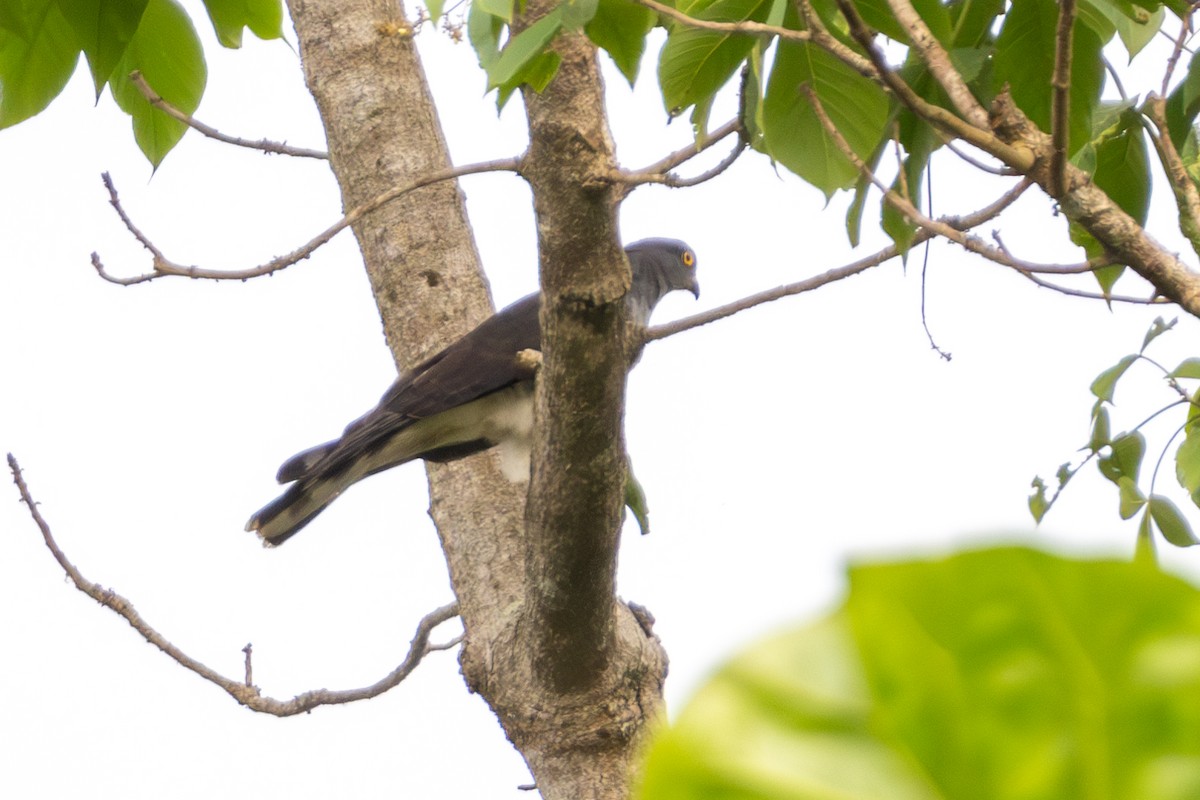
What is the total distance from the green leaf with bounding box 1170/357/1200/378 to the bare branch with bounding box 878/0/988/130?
1.22 meters

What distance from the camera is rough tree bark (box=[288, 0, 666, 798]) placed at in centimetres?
194

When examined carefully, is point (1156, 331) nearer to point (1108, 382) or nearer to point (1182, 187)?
point (1108, 382)

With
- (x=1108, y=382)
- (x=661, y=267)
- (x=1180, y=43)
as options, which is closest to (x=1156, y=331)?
(x=1108, y=382)

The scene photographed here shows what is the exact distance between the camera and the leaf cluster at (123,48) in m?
1.70

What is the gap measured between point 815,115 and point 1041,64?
12.1 inches

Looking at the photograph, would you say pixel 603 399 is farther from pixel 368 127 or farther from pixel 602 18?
pixel 368 127

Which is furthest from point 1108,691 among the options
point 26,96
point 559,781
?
point 559,781

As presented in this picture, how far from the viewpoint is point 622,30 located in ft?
5.73

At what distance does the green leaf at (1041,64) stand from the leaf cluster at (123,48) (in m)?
1.13

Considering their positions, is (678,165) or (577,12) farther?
(678,165)

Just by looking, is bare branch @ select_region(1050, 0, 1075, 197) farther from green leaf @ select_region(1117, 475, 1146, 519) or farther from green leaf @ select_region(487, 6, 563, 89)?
green leaf @ select_region(1117, 475, 1146, 519)

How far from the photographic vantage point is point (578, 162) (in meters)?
1.87

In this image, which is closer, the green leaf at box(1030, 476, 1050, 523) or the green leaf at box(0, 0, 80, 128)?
the green leaf at box(0, 0, 80, 128)

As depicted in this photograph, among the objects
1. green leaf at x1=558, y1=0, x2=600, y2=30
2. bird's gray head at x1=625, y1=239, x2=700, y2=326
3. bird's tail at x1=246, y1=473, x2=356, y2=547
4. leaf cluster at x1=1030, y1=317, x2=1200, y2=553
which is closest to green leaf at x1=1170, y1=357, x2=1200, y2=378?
leaf cluster at x1=1030, y1=317, x2=1200, y2=553
